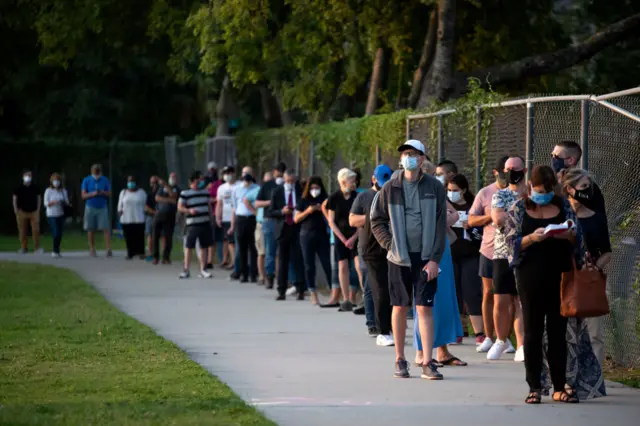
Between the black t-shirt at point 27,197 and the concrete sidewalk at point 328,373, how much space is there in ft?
42.5

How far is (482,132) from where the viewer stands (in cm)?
1656

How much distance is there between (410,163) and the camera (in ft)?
40.3

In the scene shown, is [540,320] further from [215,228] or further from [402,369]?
[215,228]

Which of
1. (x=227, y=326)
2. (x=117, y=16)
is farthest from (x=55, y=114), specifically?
(x=227, y=326)

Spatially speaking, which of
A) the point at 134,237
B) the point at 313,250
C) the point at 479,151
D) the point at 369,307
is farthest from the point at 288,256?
the point at 134,237

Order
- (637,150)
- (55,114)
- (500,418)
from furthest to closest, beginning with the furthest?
1. (55,114)
2. (637,150)
3. (500,418)

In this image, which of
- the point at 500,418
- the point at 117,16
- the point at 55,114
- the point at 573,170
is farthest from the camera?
the point at 55,114

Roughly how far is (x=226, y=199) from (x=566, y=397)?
1685 centimetres

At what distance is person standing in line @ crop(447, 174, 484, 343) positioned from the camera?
14867 mm

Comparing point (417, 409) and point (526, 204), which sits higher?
point (526, 204)

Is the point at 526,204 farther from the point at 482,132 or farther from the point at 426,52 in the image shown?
the point at 426,52

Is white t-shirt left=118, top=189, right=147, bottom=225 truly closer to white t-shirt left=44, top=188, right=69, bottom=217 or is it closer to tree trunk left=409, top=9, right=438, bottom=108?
white t-shirt left=44, top=188, right=69, bottom=217

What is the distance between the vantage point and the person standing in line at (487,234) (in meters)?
13.6

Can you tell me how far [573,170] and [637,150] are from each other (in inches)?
65.7
